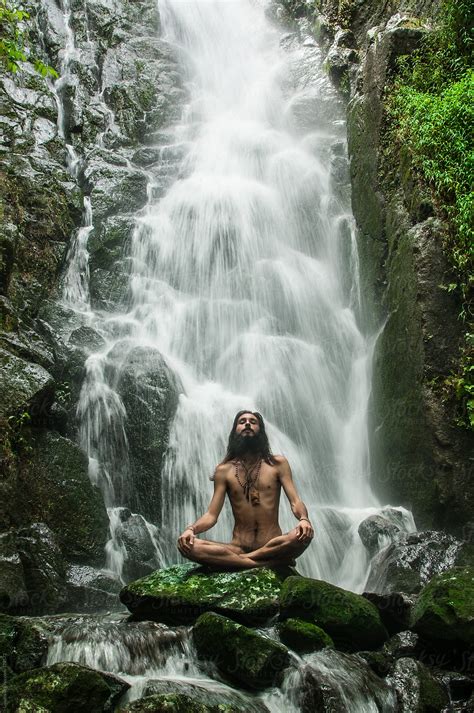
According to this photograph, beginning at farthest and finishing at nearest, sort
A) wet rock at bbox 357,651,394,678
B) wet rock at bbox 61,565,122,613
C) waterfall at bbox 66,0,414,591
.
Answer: waterfall at bbox 66,0,414,591 < wet rock at bbox 61,565,122,613 < wet rock at bbox 357,651,394,678

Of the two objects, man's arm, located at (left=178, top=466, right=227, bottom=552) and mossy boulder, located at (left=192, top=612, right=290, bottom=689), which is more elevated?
man's arm, located at (left=178, top=466, right=227, bottom=552)

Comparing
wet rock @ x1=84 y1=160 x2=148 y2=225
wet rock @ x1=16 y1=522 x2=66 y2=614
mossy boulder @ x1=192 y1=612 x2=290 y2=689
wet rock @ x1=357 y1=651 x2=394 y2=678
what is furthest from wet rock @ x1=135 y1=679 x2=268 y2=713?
wet rock @ x1=84 y1=160 x2=148 y2=225

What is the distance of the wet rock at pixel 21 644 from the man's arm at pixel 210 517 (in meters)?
1.36

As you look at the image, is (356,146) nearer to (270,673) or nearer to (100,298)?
(100,298)

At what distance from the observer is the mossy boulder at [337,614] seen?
4.67 m

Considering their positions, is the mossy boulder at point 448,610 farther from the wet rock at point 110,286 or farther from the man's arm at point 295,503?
the wet rock at point 110,286

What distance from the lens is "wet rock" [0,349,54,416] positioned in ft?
25.4

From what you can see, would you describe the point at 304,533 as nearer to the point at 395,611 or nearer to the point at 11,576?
the point at 395,611

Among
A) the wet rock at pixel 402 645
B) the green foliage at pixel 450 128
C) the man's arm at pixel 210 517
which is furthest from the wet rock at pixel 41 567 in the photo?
the green foliage at pixel 450 128

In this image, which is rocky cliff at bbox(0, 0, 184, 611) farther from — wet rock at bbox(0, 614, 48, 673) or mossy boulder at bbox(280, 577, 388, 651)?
mossy boulder at bbox(280, 577, 388, 651)

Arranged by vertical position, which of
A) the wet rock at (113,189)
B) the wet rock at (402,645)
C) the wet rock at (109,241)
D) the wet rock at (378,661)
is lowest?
the wet rock at (378,661)

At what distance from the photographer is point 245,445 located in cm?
609

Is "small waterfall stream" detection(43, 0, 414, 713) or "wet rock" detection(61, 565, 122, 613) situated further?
"small waterfall stream" detection(43, 0, 414, 713)

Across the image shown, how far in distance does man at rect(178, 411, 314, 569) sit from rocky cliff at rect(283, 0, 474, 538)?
239cm
